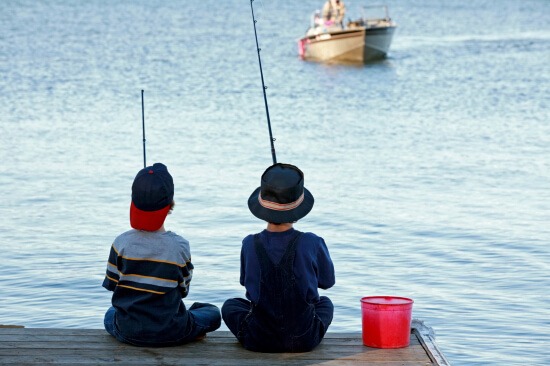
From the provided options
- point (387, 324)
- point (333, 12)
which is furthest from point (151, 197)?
point (333, 12)

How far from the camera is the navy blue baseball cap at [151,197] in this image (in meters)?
4.48

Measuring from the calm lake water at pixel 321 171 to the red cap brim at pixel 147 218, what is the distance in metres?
2.56

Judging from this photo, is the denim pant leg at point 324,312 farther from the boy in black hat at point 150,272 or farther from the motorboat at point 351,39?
the motorboat at point 351,39

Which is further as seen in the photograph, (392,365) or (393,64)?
(393,64)

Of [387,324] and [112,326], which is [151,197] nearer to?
[112,326]

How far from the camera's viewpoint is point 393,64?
30891 millimetres

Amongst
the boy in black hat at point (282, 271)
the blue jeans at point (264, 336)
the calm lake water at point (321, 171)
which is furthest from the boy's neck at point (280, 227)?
the calm lake water at point (321, 171)

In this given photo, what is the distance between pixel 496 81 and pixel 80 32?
2081cm

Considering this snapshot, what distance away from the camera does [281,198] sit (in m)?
4.46

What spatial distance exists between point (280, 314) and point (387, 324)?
1.47 feet

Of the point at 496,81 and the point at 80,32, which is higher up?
the point at 80,32

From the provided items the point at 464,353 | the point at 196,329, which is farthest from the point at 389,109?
the point at 196,329

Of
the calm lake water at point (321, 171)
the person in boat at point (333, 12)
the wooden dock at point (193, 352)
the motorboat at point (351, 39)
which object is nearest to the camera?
the wooden dock at point (193, 352)

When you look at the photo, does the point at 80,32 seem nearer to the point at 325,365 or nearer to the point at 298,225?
the point at 298,225
